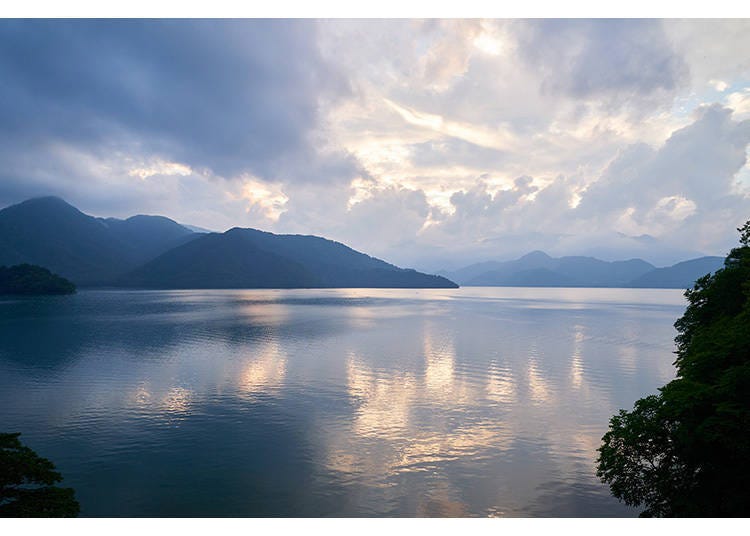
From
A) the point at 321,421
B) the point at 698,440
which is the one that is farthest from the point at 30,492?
the point at 698,440

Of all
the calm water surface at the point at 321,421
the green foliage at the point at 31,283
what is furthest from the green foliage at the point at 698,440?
the green foliage at the point at 31,283

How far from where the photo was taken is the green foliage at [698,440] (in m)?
15.2

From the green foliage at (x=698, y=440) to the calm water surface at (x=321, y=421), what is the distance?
3.49 metres

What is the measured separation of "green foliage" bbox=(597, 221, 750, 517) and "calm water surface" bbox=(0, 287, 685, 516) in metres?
3.49

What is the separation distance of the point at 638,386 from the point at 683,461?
31698 mm

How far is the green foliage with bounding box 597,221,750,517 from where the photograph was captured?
49.8 feet

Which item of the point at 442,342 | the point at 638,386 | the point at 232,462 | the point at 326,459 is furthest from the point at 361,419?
the point at 442,342

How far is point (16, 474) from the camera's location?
48.3 feet

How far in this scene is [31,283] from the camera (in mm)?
190625

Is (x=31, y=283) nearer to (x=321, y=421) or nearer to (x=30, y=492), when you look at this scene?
(x=321, y=421)

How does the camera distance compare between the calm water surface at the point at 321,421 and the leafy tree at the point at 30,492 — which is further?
the calm water surface at the point at 321,421

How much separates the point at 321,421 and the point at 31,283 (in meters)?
218

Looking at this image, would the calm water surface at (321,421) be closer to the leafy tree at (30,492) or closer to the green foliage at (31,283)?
the leafy tree at (30,492)

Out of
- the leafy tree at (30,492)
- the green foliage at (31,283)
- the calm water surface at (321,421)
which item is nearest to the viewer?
the leafy tree at (30,492)
